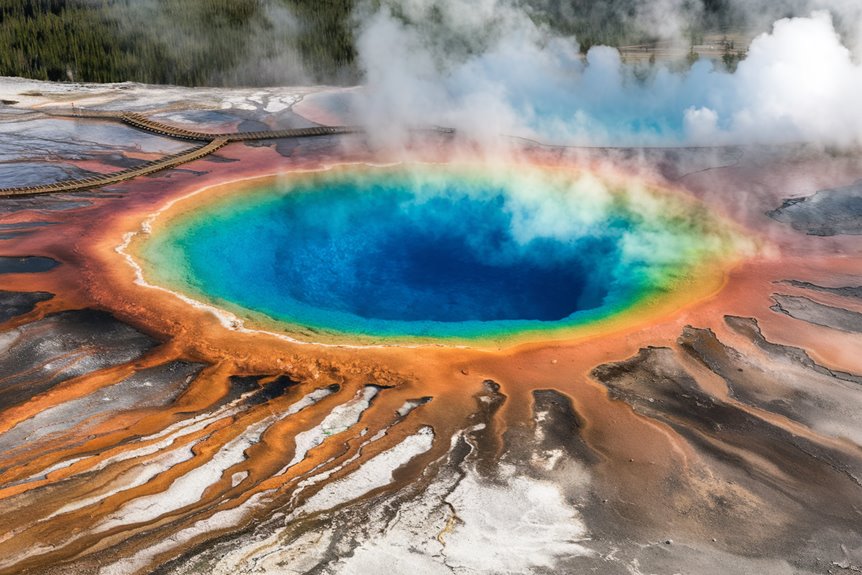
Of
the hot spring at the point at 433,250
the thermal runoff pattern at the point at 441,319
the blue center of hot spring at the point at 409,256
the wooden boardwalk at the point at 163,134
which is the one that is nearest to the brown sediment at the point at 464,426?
the thermal runoff pattern at the point at 441,319

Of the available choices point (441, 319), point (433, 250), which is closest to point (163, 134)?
point (433, 250)

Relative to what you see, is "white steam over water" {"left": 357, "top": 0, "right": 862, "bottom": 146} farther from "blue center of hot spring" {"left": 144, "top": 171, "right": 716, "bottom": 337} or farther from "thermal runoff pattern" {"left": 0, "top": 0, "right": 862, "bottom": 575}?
"blue center of hot spring" {"left": 144, "top": 171, "right": 716, "bottom": 337}

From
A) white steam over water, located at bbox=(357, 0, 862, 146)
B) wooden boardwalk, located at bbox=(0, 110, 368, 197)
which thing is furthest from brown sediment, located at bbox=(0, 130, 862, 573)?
white steam over water, located at bbox=(357, 0, 862, 146)

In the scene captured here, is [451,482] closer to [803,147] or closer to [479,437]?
[479,437]

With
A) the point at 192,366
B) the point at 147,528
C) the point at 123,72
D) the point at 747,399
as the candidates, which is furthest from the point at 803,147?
the point at 123,72

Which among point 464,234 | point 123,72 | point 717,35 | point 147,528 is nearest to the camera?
point 147,528

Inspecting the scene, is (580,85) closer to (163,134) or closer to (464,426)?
(163,134)

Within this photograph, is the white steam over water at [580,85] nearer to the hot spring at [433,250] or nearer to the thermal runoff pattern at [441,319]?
the thermal runoff pattern at [441,319]
